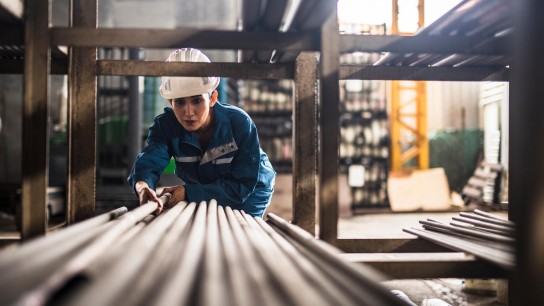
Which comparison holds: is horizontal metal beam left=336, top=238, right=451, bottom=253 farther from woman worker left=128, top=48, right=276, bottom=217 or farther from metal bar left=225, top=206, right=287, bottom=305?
metal bar left=225, top=206, right=287, bottom=305

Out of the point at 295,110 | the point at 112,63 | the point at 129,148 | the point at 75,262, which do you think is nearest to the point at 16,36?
the point at 112,63

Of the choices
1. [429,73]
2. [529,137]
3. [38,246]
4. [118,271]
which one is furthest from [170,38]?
[429,73]

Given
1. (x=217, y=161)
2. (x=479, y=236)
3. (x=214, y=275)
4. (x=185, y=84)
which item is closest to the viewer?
(x=214, y=275)

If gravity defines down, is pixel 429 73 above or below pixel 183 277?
above

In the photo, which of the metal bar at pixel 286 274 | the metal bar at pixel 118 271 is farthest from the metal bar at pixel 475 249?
the metal bar at pixel 118 271

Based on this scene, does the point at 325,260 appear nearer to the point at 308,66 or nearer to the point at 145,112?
the point at 308,66

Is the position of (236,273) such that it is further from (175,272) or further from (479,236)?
(479,236)

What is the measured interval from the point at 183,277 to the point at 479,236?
Result: 5.15 feet

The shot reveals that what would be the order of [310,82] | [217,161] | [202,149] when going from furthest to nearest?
[202,149]
[217,161]
[310,82]

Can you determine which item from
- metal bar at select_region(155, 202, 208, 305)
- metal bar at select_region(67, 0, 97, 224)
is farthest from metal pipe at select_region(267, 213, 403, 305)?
metal bar at select_region(67, 0, 97, 224)

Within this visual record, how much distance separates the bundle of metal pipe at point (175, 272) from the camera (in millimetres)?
1021

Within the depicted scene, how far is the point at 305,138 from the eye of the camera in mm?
3008

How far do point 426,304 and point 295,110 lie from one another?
1.60 metres

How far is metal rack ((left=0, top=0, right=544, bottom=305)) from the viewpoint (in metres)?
0.99
